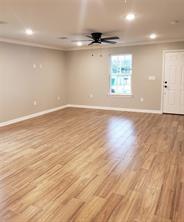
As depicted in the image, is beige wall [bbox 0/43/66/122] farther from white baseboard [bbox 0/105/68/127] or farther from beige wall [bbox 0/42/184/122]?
white baseboard [bbox 0/105/68/127]

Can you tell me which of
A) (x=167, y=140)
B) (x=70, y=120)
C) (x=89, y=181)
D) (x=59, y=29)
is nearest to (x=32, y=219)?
(x=89, y=181)

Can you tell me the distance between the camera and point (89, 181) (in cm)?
295

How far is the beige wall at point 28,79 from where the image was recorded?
240 inches

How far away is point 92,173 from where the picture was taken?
3.19 metres

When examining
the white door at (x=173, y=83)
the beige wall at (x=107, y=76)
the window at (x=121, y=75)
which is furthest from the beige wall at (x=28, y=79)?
the white door at (x=173, y=83)

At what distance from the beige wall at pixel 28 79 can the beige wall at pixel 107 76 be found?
575mm

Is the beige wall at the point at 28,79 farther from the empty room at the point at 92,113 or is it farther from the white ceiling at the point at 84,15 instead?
the white ceiling at the point at 84,15

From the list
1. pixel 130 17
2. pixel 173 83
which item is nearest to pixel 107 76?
pixel 173 83

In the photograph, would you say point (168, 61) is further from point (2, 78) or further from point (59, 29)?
point (2, 78)

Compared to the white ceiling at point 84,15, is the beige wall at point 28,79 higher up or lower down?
lower down

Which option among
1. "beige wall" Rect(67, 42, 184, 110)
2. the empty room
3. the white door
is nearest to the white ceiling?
the empty room

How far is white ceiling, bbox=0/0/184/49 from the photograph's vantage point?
3.12m

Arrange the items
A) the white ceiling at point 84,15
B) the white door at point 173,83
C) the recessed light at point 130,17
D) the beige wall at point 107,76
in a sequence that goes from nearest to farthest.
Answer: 1. the white ceiling at point 84,15
2. the recessed light at point 130,17
3. the white door at point 173,83
4. the beige wall at point 107,76

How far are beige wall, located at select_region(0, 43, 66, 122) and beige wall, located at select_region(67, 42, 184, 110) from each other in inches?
22.6
